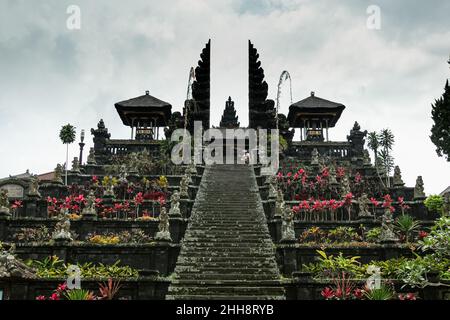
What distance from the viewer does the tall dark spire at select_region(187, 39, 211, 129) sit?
36228 mm

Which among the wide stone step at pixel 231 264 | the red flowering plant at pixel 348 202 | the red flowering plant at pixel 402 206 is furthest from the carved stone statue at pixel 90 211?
the red flowering plant at pixel 402 206

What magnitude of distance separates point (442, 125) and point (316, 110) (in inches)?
431

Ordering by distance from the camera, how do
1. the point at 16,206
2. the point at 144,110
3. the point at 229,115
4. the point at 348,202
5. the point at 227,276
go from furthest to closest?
1. the point at 229,115
2. the point at 144,110
3. the point at 16,206
4. the point at 348,202
5. the point at 227,276

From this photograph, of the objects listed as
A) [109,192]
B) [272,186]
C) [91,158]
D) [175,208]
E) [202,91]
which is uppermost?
[202,91]

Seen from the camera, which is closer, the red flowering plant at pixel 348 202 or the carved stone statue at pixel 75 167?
the red flowering plant at pixel 348 202

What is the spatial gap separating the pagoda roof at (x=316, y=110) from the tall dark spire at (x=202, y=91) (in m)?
6.99

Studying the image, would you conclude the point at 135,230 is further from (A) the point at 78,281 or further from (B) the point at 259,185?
(B) the point at 259,185

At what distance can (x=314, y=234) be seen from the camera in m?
15.8

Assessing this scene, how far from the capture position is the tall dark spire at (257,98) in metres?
35.6

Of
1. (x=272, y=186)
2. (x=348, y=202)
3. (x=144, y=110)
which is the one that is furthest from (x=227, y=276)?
(x=144, y=110)

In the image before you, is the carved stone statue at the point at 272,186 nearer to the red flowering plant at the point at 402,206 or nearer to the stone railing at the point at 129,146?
the red flowering plant at the point at 402,206

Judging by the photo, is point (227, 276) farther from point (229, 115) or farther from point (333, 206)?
point (229, 115)

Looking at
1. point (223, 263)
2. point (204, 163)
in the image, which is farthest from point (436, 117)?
point (223, 263)

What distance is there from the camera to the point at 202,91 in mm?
38094
